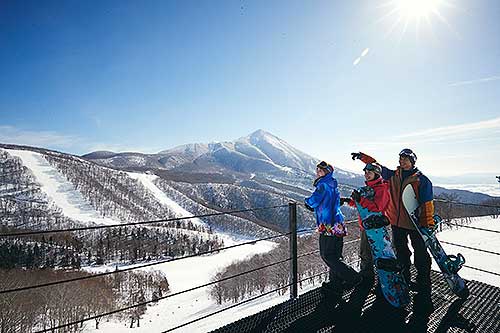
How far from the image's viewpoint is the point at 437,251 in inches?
144

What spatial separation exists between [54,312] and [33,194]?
65986 mm

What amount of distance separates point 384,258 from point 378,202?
2.01ft

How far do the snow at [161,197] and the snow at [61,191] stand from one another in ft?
65.9

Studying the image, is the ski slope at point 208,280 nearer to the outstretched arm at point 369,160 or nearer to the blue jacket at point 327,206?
the blue jacket at point 327,206

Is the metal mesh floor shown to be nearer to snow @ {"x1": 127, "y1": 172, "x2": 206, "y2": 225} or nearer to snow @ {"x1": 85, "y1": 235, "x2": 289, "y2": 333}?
snow @ {"x1": 85, "y1": 235, "x2": 289, "y2": 333}

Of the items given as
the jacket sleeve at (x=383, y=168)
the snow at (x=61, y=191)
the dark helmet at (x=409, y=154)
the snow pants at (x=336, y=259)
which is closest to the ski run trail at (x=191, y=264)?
the snow at (x=61, y=191)

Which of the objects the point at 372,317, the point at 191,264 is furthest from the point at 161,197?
the point at 372,317

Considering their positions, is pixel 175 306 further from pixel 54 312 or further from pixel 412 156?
pixel 412 156

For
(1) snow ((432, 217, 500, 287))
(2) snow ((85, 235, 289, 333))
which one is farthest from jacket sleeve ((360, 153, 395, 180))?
(2) snow ((85, 235, 289, 333))

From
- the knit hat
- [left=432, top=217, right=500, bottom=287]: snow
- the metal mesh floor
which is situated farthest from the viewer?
[left=432, top=217, right=500, bottom=287]: snow

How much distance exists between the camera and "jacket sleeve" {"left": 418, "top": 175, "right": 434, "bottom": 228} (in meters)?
3.51

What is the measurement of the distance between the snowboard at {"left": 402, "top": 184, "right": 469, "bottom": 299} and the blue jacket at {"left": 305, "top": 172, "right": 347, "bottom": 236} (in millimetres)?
795

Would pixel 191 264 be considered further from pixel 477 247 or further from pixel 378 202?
pixel 378 202

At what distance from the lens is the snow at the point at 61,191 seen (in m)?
80.9
